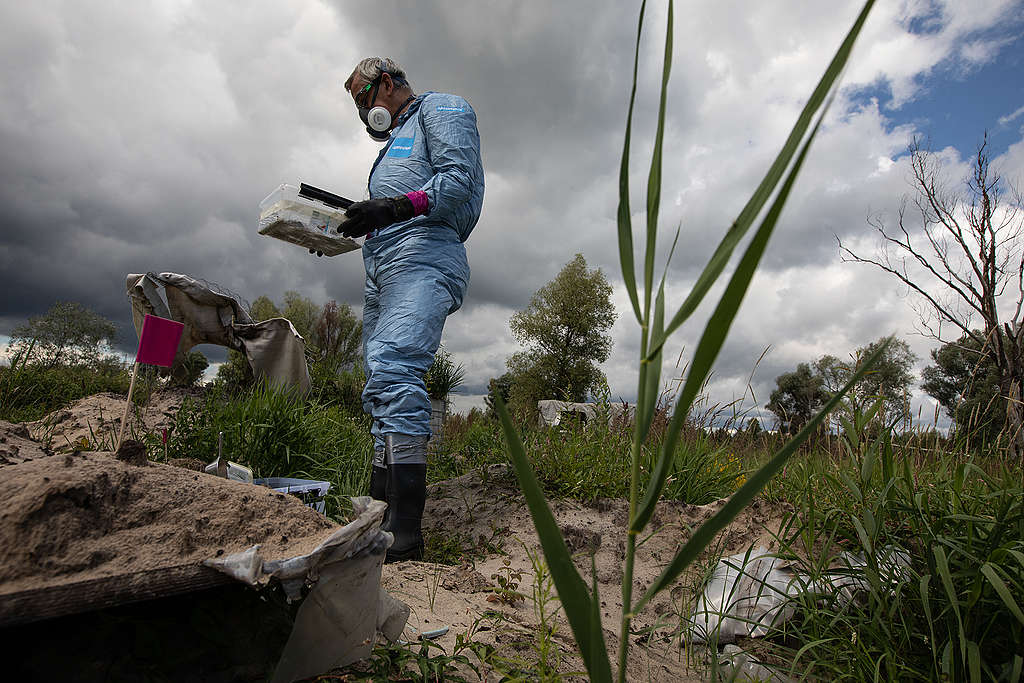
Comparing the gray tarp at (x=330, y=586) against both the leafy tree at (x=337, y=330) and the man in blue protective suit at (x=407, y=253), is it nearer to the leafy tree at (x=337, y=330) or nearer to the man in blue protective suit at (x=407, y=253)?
the man in blue protective suit at (x=407, y=253)

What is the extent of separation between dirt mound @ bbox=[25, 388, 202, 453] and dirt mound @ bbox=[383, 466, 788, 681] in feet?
6.50

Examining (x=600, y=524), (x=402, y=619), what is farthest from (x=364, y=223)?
(x=600, y=524)

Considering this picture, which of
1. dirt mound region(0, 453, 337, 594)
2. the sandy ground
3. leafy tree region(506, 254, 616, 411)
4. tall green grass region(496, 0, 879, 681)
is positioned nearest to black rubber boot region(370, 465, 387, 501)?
the sandy ground

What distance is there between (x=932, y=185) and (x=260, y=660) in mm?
11649

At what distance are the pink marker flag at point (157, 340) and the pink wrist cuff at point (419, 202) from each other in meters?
1.25

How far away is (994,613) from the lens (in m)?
1.63

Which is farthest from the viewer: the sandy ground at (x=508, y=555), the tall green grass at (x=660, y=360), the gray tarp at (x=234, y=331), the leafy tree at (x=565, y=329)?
the leafy tree at (x=565, y=329)

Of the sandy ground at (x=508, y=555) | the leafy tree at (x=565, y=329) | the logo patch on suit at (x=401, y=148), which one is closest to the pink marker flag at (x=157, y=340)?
the sandy ground at (x=508, y=555)

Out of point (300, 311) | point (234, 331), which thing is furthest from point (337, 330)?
point (234, 331)

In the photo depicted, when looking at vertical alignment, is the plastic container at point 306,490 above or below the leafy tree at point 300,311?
below

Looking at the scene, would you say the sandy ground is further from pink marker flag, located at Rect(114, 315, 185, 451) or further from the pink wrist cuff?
the pink wrist cuff

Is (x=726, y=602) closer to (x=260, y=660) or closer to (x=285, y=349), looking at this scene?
(x=260, y=660)

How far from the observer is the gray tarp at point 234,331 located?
4.06 meters

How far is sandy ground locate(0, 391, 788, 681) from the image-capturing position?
1695 millimetres
